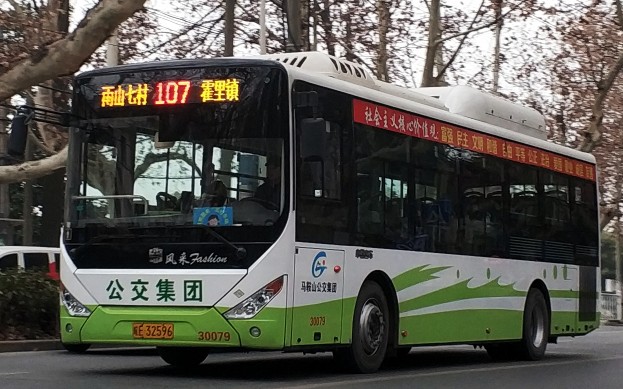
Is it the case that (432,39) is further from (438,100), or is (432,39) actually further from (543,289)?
(438,100)

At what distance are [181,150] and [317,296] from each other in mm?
1983

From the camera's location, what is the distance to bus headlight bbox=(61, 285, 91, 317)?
38.4 ft

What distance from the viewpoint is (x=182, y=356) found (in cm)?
1336

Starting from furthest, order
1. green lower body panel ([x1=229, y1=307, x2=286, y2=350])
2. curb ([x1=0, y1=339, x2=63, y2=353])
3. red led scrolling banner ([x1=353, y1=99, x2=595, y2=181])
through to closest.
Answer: curb ([x1=0, y1=339, x2=63, y2=353]) < red led scrolling banner ([x1=353, y1=99, x2=595, y2=181]) < green lower body panel ([x1=229, y1=307, x2=286, y2=350])

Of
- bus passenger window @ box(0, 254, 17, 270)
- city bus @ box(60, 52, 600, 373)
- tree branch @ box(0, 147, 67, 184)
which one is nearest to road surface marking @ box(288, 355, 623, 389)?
city bus @ box(60, 52, 600, 373)

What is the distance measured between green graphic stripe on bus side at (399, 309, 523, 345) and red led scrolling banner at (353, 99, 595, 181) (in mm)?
2130

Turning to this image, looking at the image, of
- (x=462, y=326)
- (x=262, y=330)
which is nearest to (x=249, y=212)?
(x=262, y=330)

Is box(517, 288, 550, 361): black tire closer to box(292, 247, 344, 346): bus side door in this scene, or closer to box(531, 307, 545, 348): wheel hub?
box(531, 307, 545, 348): wheel hub

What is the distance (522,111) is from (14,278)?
8.13m

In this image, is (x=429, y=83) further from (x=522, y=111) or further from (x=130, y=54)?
(x=522, y=111)

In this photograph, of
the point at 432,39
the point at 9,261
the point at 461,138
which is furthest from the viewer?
the point at 432,39

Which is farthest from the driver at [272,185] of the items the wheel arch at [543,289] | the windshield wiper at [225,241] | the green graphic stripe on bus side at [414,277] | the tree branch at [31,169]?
the tree branch at [31,169]

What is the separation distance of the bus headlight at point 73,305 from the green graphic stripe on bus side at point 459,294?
11.8 ft

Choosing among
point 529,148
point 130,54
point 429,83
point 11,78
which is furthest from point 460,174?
point 130,54
